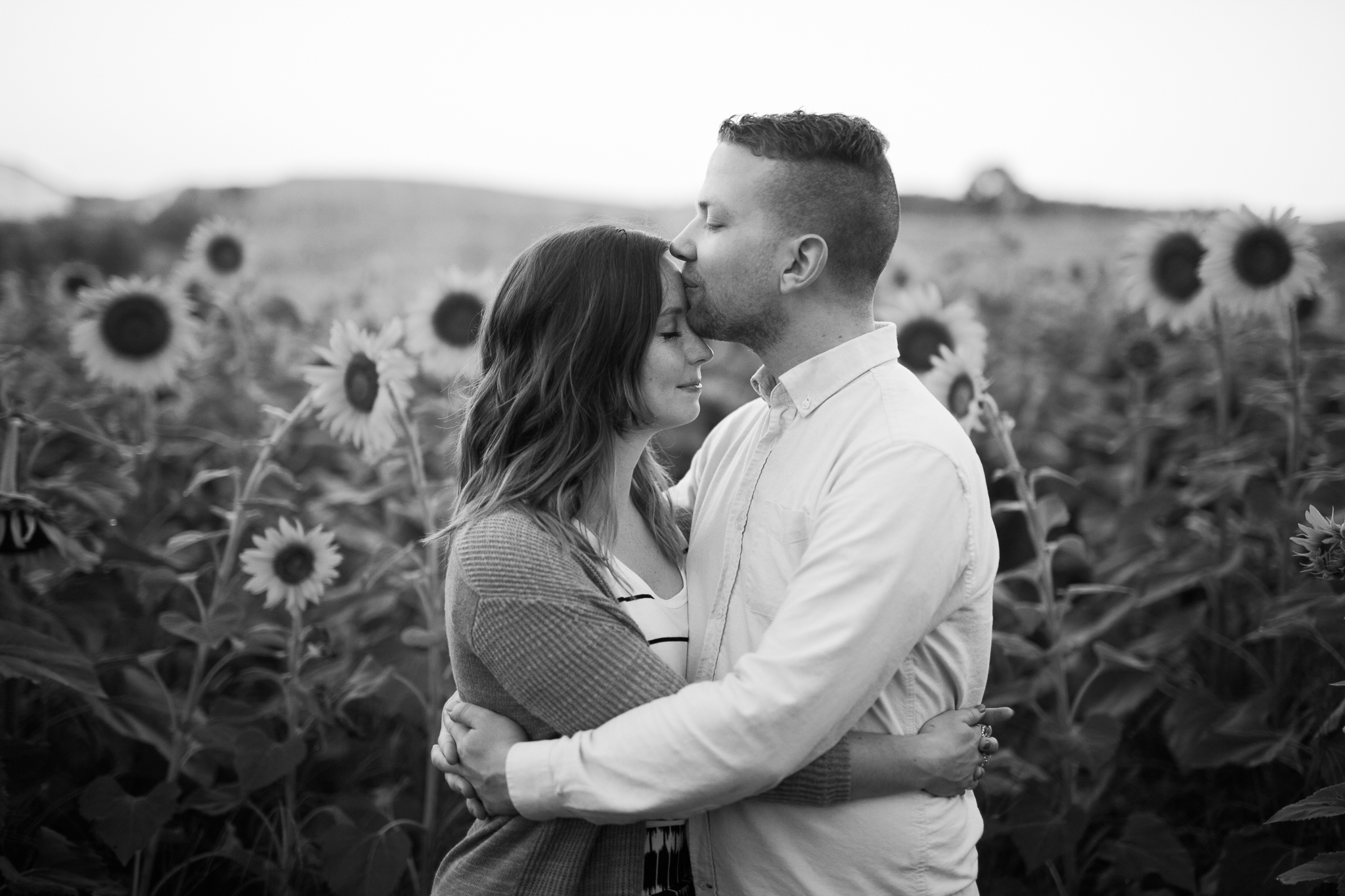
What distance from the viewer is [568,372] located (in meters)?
2.38

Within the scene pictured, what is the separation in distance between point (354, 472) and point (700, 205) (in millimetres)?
3492

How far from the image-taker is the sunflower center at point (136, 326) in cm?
475

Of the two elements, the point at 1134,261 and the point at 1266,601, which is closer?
the point at 1266,601

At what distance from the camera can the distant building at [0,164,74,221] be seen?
17016mm

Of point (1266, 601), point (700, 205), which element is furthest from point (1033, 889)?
point (700, 205)

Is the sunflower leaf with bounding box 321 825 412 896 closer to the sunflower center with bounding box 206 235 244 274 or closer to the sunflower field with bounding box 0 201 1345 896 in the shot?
the sunflower field with bounding box 0 201 1345 896

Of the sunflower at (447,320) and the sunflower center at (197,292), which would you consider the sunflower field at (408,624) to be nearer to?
the sunflower at (447,320)

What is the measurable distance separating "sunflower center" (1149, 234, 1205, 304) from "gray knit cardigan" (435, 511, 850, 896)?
3390 mm

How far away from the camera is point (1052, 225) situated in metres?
17.2

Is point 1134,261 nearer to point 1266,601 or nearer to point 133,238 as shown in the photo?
point 1266,601

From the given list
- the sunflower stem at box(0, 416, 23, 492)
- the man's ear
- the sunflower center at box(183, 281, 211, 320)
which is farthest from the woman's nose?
the sunflower center at box(183, 281, 211, 320)

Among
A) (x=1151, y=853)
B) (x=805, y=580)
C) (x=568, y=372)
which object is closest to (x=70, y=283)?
(x=568, y=372)

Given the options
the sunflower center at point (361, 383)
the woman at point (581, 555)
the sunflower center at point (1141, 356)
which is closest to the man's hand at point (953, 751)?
the woman at point (581, 555)

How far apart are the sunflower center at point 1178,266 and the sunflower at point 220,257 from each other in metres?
5.22
